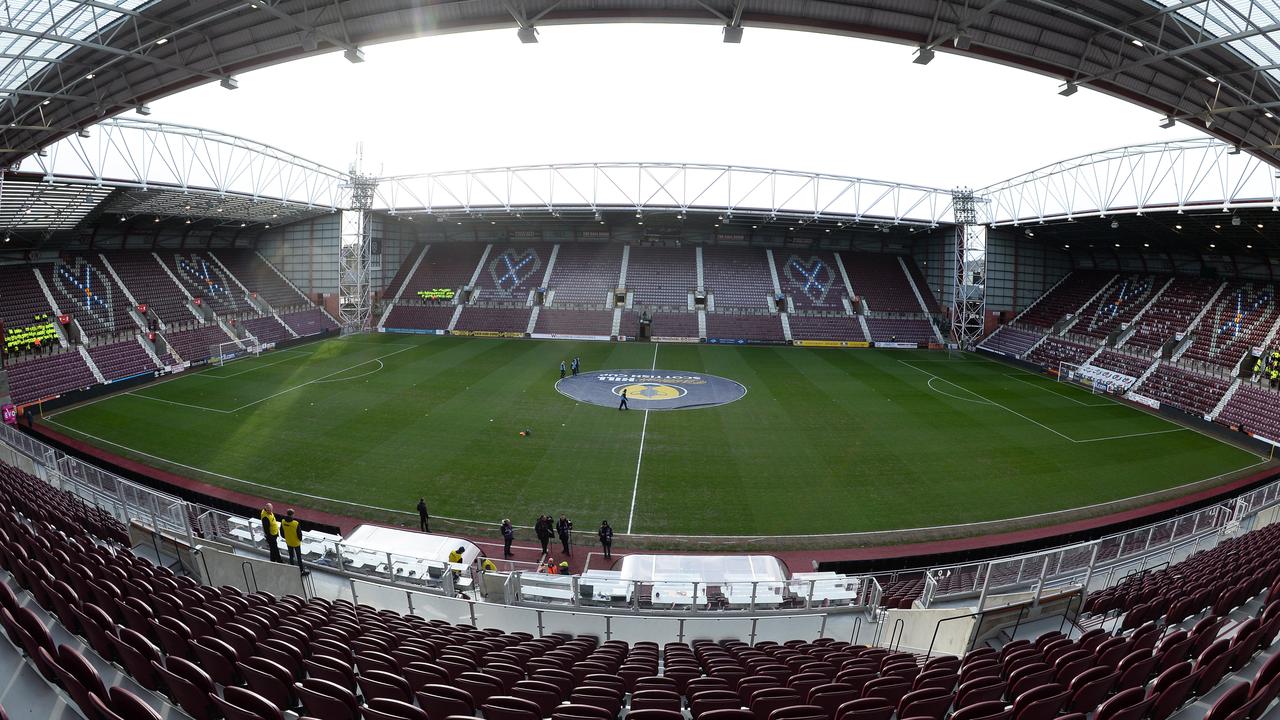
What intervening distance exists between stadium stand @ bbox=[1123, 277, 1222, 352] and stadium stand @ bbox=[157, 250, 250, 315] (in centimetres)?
7182

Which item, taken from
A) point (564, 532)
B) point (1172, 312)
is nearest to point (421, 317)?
point (564, 532)

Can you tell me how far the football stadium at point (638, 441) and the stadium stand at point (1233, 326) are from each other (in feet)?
0.83

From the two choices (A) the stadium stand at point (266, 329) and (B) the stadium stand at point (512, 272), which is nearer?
(A) the stadium stand at point (266, 329)

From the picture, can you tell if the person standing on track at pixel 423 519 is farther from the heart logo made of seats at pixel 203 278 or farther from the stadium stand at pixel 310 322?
the heart logo made of seats at pixel 203 278

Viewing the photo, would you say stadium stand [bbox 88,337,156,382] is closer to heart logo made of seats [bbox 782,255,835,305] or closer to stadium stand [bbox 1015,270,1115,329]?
heart logo made of seats [bbox 782,255,835,305]

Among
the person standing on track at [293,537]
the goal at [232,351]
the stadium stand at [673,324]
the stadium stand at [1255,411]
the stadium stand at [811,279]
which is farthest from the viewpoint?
the stadium stand at [811,279]

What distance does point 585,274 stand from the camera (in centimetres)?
5875

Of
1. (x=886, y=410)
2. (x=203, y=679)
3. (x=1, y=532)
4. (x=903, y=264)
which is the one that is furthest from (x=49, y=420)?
(x=903, y=264)

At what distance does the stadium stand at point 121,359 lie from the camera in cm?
3278

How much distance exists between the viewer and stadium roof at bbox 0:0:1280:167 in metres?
11.6

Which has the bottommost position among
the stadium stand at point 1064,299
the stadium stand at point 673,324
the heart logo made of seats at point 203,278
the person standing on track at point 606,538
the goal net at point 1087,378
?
the person standing on track at point 606,538

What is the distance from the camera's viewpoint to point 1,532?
8.00 metres

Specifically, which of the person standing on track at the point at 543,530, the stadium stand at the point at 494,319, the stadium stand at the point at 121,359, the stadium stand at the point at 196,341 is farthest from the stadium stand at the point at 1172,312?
the stadium stand at the point at 121,359

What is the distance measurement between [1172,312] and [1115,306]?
13.7 ft
